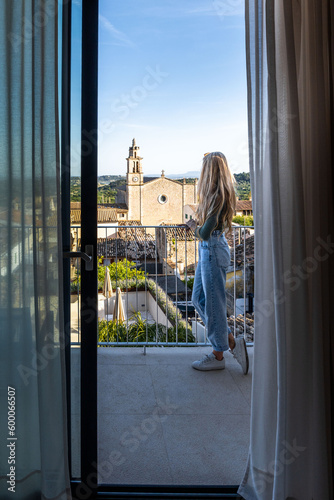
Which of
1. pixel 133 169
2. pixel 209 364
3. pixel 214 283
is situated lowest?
pixel 209 364

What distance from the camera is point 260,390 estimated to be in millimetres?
1692

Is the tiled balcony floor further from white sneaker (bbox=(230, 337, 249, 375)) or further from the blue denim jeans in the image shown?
the blue denim jeans

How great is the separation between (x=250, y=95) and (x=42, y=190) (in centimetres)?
82

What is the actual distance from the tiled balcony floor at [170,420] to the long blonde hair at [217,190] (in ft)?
3.61

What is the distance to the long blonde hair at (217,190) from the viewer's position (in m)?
2.91

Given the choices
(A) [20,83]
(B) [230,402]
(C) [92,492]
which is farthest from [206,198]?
(C) [92,492]

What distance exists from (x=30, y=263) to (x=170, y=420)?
58.9 inches

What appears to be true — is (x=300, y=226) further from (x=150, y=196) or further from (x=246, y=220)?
(x=150, y=196)

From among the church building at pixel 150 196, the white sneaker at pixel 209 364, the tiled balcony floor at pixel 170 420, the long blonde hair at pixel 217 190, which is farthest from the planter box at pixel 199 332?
the church building at pixel 150 196

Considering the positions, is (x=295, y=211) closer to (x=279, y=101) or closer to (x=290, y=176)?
(x=290, y=176)

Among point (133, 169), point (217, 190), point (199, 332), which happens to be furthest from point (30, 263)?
point (133, 169)

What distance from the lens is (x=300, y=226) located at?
1.58 metres

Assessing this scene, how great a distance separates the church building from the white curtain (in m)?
18.7

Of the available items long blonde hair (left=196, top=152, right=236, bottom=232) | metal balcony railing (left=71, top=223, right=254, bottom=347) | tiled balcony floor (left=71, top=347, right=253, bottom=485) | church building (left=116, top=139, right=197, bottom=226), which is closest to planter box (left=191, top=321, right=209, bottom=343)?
metal balcony railing (left=71, top=223, right=254, bottom=347)
